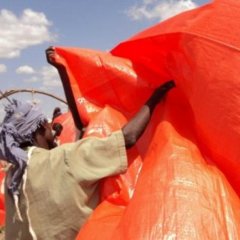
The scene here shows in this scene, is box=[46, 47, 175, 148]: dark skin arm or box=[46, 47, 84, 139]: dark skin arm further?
box=[46, 47, 84, 139]: dark skin arm

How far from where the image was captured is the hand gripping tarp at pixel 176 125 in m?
1.40

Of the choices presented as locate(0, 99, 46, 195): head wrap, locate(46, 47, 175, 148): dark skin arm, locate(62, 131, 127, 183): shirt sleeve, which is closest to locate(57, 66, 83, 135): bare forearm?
locate(46, 47, 175, 148): dark skin arm

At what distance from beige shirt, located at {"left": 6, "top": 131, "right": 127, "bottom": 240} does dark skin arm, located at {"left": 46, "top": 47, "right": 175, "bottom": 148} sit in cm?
4

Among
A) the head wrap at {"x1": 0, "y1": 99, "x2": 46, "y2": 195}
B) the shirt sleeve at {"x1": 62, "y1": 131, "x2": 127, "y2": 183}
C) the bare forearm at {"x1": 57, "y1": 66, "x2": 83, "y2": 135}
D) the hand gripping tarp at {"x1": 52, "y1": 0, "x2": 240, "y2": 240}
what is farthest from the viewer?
the bare forearm at {"x1": 57, "y1": 66, "x2": 83, "y2": 135}

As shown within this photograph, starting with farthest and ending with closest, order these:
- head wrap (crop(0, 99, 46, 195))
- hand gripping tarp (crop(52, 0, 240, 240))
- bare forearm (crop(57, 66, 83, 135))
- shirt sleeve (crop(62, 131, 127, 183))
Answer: bare forearm (crop(57, 66, 83, 135)), head wrap (crop(0, 99, 46, 195)), shirt sleeve (crop(62, 131, 127, 183)), hand gripping tarp (crop(52, 0, 240, 240))

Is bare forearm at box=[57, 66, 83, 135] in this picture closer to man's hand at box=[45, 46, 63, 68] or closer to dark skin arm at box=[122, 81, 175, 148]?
man's hand at box=[45, 46, 63, 68]

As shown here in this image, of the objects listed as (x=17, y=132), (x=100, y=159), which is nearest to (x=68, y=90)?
(x=17, y=132)

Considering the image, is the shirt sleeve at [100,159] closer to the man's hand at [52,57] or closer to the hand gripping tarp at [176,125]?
the hand gripping tarp at [176,125]

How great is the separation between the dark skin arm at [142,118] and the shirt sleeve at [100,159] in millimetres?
26

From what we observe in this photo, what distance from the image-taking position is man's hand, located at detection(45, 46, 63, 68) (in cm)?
175

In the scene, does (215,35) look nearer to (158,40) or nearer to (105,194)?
(158,40)

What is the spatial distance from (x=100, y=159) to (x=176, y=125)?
26 centimetres

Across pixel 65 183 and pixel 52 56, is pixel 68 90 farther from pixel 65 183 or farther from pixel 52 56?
pixel 65 183

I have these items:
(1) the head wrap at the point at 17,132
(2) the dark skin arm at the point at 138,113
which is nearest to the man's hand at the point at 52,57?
(2) the dark skin arm at the point at 138,113
